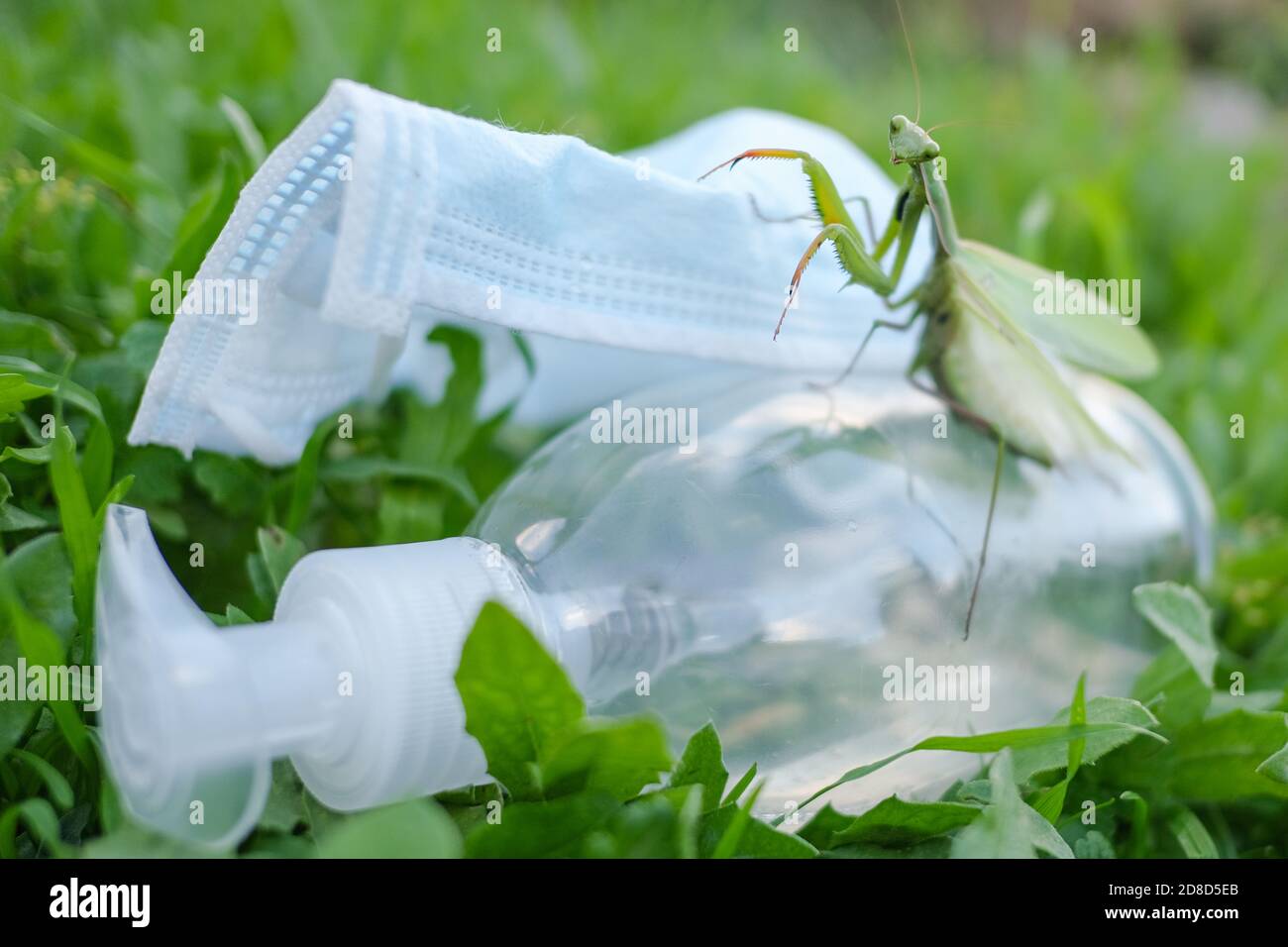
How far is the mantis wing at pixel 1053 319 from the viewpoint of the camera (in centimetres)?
101

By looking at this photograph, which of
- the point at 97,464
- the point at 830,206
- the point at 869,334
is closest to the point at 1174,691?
the point at 869,334

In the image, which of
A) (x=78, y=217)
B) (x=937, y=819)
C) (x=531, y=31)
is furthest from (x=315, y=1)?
(x=937, y=819)

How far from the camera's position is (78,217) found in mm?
1120

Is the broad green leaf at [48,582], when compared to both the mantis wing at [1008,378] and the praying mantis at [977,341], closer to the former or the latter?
the praying mantis at [977,341]

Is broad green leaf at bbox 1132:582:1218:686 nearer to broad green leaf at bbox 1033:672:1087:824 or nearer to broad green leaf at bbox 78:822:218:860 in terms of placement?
broad green leaf at bbox 1033:672:1087:824

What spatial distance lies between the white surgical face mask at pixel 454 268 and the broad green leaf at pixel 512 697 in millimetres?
247

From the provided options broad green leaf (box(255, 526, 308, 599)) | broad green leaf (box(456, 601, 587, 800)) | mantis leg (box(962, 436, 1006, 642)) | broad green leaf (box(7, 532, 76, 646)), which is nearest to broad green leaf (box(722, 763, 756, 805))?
broad green leaf (box(456, 601, 587, 800))

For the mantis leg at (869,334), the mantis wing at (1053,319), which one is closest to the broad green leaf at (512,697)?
the mantis leg at (869,334)

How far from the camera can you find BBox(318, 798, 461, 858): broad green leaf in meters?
0.56

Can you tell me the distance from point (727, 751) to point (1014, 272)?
0.57 metres

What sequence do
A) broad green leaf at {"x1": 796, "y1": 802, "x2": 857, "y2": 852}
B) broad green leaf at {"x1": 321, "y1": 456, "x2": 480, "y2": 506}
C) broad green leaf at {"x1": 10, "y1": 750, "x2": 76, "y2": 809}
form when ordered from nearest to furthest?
1. broad green leaf at {"x1": 10, "y1": 750, "x2": 76, "y2": 809}
2. broad green leaf at {"x1": 796, "y1": 802, "x2": 857, "y2": 852}
3. broad green leaf at {"x1": 321, "y1": 456, "x2": 480, "y2": 506}

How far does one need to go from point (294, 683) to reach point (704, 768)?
0.90ft

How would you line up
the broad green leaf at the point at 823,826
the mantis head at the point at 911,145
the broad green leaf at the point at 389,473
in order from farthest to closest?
the broad green leaf at the point at 389,473, the mantis head at the point at 911,145, the broad green leaf at the point at 823,826
